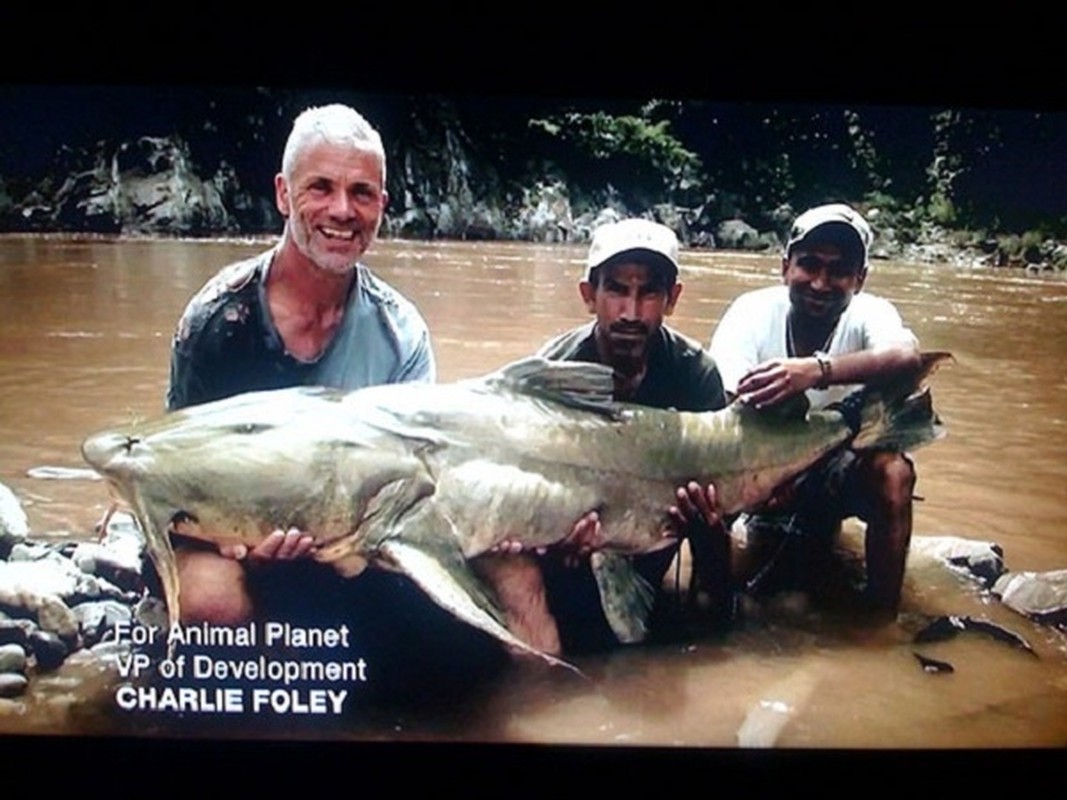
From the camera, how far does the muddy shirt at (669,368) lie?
101 inches

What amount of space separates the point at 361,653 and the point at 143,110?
1360mm

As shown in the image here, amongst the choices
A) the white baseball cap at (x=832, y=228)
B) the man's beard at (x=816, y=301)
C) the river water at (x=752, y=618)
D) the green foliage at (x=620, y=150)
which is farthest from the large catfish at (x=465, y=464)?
the green foliage at (x=620, y=150)

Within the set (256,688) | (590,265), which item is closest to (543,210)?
(590,265)

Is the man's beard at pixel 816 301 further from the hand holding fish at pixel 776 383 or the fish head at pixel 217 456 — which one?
the fish head at pixel 217 456

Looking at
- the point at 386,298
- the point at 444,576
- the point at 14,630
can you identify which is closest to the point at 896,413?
the point at 444,576

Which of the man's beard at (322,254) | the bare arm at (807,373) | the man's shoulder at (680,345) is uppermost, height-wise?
the man's beard at (322,254)

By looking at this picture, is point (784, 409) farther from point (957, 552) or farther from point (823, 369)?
point (957, 552)

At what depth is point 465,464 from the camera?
2490mm

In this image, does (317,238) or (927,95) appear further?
(927,95)

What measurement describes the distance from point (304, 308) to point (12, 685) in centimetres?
109

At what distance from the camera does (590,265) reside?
101 inches

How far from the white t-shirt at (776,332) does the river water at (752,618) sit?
36 mm

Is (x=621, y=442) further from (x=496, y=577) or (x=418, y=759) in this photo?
(x=418, y=759)

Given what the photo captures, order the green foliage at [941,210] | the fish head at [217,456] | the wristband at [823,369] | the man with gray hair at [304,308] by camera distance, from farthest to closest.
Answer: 1. the green foliage at [941,210]
2. the wristband at [823,369]
3. the man with gray hair at [304,308]
4. the fish head at [217,456]
